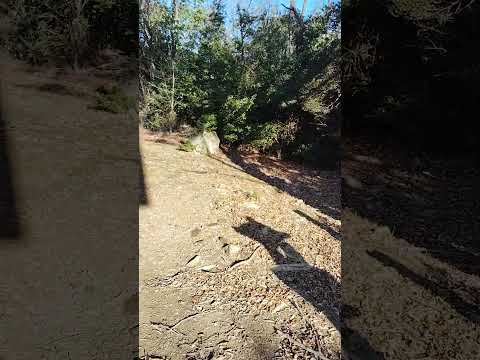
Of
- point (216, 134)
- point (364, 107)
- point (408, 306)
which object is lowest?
point (408, 306)

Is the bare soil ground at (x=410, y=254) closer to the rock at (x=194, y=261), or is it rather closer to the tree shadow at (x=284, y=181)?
the tree shadow at (x=284, y=181)

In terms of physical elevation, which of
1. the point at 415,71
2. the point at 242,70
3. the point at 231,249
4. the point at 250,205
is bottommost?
the point at 231,249

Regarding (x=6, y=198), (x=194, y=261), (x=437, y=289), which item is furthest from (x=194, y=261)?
(x=437, y=289)

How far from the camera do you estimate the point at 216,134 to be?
178 centimetres

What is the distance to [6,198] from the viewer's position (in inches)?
69.2

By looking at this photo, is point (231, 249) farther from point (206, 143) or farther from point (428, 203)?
point (428, 203)

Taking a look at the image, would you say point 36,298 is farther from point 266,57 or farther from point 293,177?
point 266,57

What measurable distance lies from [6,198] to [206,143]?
4.06 ft

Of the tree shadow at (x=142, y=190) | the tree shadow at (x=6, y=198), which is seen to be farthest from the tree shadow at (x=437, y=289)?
the tree shadow at (x=6, y=198)

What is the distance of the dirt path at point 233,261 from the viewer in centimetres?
118

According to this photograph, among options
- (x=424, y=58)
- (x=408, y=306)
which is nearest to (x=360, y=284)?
(x=408, y=306)

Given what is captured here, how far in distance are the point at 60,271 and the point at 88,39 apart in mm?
1873

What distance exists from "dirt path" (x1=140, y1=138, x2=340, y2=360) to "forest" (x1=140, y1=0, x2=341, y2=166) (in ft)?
0.72

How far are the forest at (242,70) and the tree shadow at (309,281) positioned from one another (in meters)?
0.49
